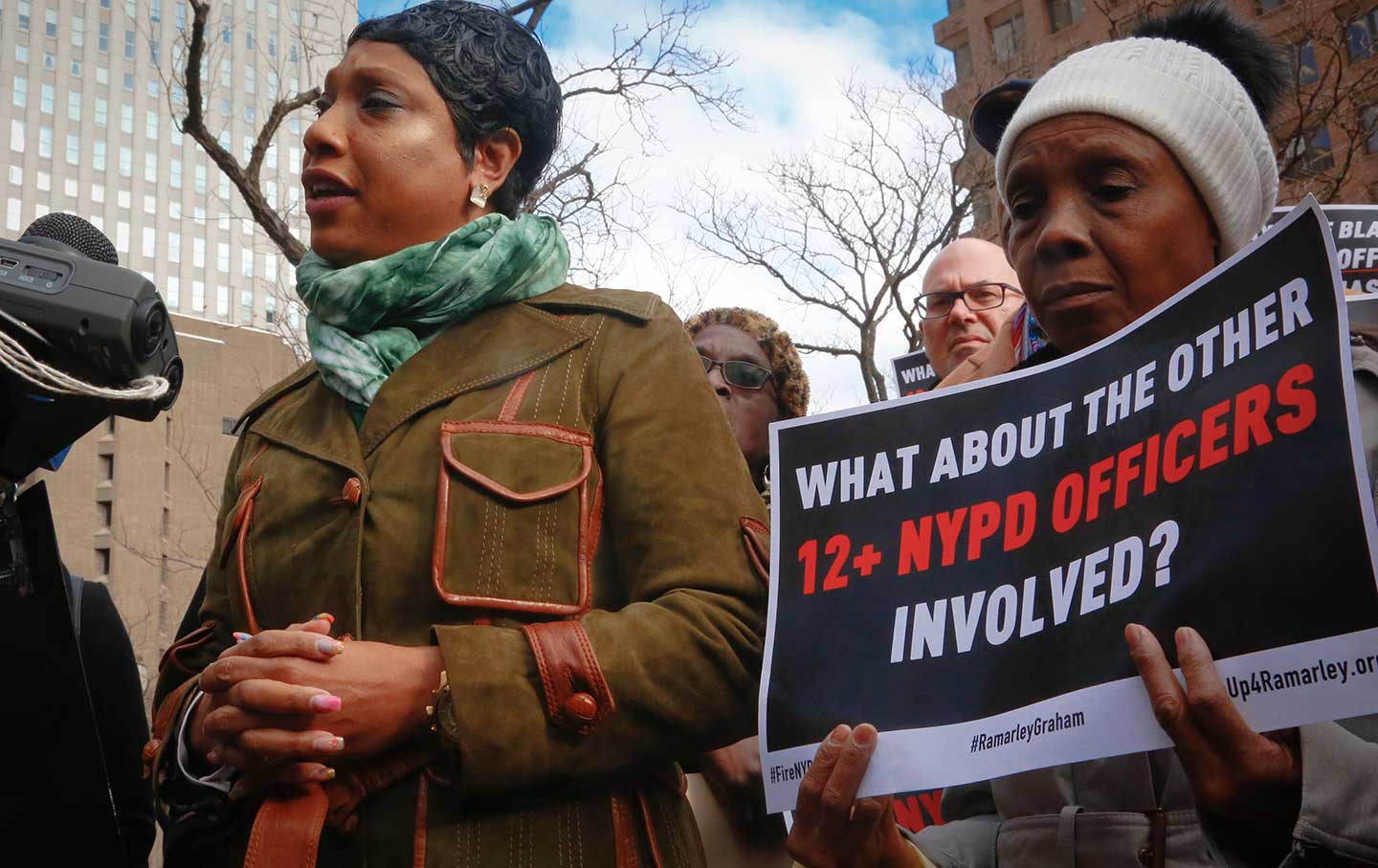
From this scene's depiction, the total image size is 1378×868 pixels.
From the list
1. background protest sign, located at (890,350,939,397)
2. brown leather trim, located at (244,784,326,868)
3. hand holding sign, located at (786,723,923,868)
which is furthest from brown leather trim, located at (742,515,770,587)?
background protest sign, located at (890,350,939,397)

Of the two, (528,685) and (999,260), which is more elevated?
(999,260)

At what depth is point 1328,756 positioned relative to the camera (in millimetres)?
1307

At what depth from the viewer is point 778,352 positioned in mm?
4336

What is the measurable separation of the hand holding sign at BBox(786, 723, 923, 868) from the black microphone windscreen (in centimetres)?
180

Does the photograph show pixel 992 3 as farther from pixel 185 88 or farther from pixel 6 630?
pixel 6 630

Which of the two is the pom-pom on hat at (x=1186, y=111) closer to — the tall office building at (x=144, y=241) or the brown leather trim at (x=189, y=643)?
the brown leather trim at (x=189, y=643)

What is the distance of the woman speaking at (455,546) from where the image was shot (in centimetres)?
177

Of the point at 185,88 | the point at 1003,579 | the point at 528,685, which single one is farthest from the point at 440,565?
the point at 185,88

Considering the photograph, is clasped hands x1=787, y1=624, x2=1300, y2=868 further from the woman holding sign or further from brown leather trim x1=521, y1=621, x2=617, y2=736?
brown leather trim x1=521, y1=621, x2=617, y2=736

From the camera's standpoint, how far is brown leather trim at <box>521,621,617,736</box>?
1.76m

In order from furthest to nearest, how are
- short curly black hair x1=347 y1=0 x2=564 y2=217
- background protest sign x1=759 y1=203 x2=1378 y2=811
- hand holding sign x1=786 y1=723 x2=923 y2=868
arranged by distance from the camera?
short curly black hair x1=347 y1=0 x2=564 y2=217, hand holding sign x1=786 y1=723 x2=923 y2=868, background protest sign x1=759 y1=203 x2=1378 y2=811

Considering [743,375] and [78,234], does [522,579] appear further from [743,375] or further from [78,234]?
[743,375]

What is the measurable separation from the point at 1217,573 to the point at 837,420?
1.70 feet

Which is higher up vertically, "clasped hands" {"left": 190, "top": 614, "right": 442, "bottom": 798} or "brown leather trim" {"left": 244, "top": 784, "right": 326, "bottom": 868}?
"clasped hands" {"left": 190, "top": 614, "right": 442, "bottom": 798}
